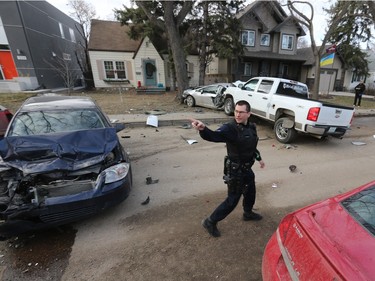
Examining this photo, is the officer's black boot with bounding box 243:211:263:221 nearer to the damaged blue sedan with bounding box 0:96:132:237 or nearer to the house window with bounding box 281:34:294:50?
the damaged blue sedan with bounding box 0:96:132:237

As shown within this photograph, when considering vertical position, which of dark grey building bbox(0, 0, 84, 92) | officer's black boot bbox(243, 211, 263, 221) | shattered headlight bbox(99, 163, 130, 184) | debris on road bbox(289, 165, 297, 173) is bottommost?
debris on road bbox(289, 165, 297, 173)

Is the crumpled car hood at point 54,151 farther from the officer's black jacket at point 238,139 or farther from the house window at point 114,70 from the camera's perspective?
the house window at point 114,70

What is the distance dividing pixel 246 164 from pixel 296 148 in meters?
4.45

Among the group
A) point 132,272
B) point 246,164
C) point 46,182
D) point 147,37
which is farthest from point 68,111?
point 147,37

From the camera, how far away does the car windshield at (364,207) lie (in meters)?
1.41

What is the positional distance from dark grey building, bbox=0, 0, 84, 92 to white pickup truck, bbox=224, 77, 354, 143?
14.3 metres

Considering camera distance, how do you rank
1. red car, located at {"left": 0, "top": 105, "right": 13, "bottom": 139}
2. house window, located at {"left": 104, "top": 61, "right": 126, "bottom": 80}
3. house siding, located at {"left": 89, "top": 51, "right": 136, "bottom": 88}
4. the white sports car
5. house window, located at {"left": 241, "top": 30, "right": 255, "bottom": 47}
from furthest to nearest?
house window, located at {"left": 241, "top": 30, "right": 255, "bottom": 47} → house window, located at {"left": 104, "top": 61, "right": 126, "bottom": 80} → house siding, located at {"left": 89, "top": 51, "right": 136, "bottom": 88} → the white sports car → red car, located at {"left": 0, "top": 105, "right": 13, "bottom": 139}

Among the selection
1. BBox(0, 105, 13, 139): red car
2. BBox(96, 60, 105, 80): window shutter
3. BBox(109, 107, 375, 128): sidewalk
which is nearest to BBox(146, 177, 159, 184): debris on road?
BBox(0, 105, 13, 139): red car

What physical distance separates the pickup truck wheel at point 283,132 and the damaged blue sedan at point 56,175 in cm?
509

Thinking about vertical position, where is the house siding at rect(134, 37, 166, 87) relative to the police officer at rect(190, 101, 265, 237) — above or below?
above

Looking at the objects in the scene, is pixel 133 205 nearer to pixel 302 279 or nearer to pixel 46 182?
pixel 46 182

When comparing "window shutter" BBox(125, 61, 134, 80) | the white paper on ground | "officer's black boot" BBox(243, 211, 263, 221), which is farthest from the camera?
"window shutter" BBox(125, 61, 134, 80)

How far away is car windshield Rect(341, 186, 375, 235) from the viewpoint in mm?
1408

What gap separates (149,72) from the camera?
21.1 m
